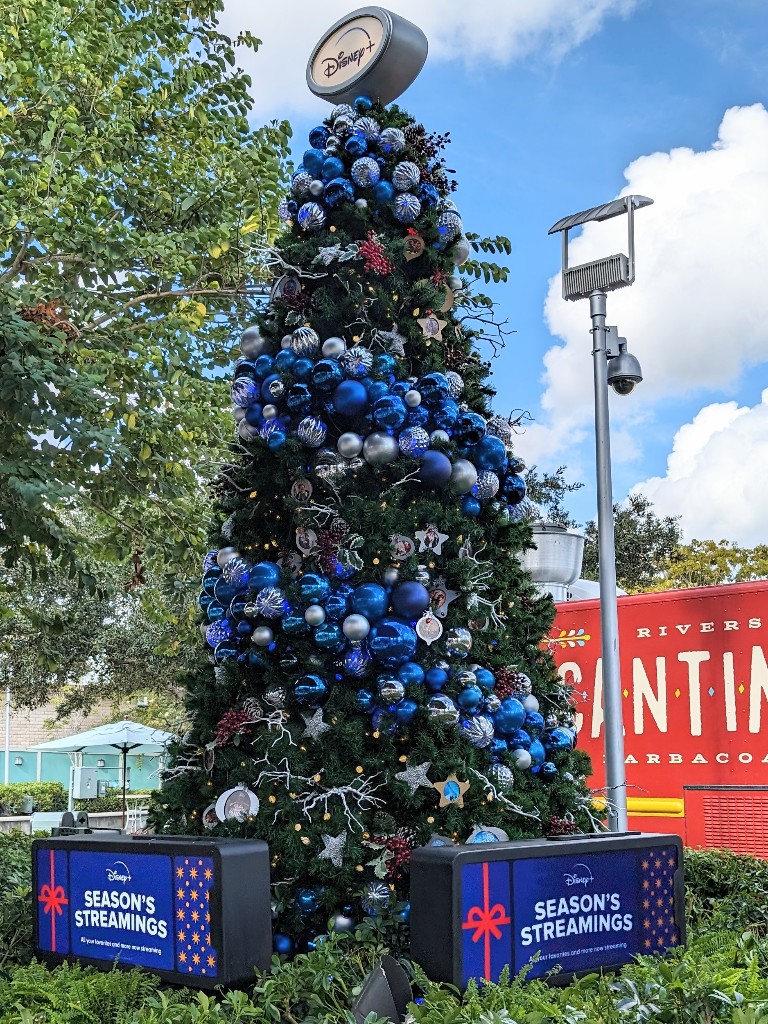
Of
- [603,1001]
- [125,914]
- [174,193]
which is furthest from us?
[174,193]

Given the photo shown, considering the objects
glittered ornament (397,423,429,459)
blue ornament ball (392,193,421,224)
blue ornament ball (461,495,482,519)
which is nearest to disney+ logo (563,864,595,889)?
blue ornament ball (461,495,482,519)

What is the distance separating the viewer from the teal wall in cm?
3647

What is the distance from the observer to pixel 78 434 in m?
7.37

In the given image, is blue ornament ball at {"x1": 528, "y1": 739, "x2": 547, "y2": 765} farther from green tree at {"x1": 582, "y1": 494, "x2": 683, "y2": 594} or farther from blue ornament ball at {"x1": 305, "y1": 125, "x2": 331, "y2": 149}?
green tree at {"x1": 582, "y1": 494, "x2": 683, "y2": 594}

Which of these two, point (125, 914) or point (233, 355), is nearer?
point (125, 914)

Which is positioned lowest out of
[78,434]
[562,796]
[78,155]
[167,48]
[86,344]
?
[562,796]

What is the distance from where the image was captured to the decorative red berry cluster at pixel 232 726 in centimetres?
454

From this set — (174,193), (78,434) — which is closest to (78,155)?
(174,193)

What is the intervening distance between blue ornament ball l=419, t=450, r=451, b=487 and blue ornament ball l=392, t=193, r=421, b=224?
126cm

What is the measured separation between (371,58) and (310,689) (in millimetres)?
3381

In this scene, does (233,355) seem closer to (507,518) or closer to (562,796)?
(507,518)

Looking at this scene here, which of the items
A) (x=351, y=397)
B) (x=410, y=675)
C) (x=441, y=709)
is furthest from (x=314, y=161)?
(x=441, y=709)

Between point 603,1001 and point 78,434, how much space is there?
5531 millimetres

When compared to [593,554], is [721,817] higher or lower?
lower
